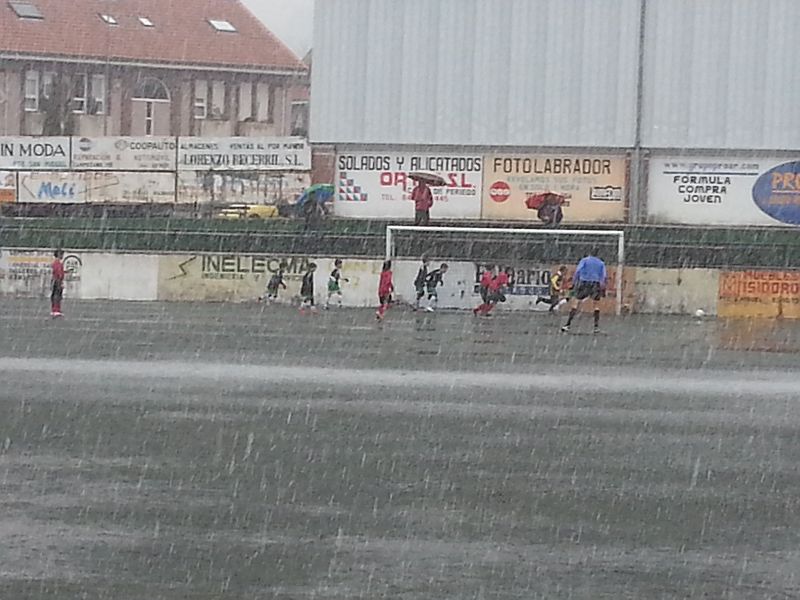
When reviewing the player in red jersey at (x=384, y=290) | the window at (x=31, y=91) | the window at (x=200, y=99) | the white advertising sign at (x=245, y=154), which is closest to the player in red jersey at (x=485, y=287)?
the player in red jersey at (x=384, y=290)

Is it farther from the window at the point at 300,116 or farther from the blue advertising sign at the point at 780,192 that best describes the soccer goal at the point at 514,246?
the window at the point at 300,116

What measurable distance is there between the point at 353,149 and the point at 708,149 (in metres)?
10.6

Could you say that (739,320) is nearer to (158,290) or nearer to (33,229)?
(158,290)

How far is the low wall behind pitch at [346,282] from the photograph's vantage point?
33594mm

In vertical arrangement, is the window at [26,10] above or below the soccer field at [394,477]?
above

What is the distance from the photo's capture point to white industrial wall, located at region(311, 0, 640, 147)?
45.7 meters

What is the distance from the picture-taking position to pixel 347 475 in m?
10.8

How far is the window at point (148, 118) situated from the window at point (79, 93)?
2721 mm

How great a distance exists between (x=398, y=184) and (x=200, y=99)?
2173cm

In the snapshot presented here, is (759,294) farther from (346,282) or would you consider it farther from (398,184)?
(398,184)

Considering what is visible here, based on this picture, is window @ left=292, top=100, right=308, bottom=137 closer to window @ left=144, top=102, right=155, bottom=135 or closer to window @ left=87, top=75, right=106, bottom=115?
window @ left=144, top=102, right=155, bottom=135

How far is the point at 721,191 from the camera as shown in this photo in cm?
4512

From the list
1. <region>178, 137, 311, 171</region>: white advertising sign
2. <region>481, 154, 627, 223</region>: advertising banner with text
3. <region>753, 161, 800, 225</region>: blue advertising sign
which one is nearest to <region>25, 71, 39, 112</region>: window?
<region>178, 137, 311, 171</region>: white advertising sign

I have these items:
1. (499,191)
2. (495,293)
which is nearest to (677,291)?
(495,293)
